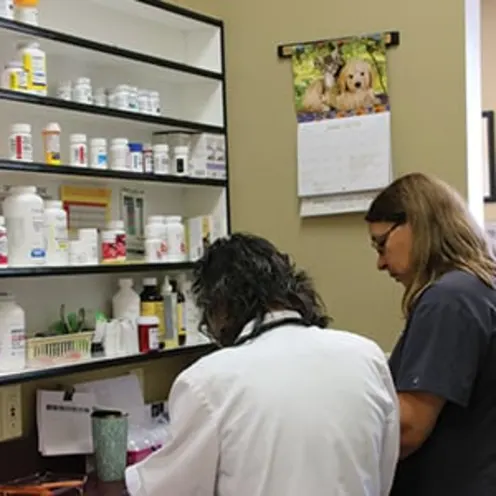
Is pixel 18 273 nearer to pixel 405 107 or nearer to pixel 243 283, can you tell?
pixel 243 283

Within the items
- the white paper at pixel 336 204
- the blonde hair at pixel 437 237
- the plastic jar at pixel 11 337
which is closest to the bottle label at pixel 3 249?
the plastic jar at pixel 11 337

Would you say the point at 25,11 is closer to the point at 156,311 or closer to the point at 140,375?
the point at 156,311

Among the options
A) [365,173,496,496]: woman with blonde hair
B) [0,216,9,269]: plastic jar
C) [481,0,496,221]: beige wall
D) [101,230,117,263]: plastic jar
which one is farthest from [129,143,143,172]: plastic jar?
[481,0,496,221]: beige wall

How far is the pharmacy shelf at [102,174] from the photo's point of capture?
2.40 metres

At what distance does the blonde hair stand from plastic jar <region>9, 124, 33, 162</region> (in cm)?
104

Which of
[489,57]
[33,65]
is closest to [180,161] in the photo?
[33,65]

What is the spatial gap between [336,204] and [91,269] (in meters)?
0.89

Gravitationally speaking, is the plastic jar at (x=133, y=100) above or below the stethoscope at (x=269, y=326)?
above

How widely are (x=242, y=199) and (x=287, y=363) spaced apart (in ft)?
5.69

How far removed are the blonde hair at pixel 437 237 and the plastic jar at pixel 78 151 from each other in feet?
3.43

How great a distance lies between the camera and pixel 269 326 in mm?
1637

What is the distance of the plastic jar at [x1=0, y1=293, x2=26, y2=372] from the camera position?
2.35 meters

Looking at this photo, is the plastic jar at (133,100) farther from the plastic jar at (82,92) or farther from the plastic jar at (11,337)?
the plastic jar at (11,337)

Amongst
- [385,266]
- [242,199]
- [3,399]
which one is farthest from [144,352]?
[385,266]
